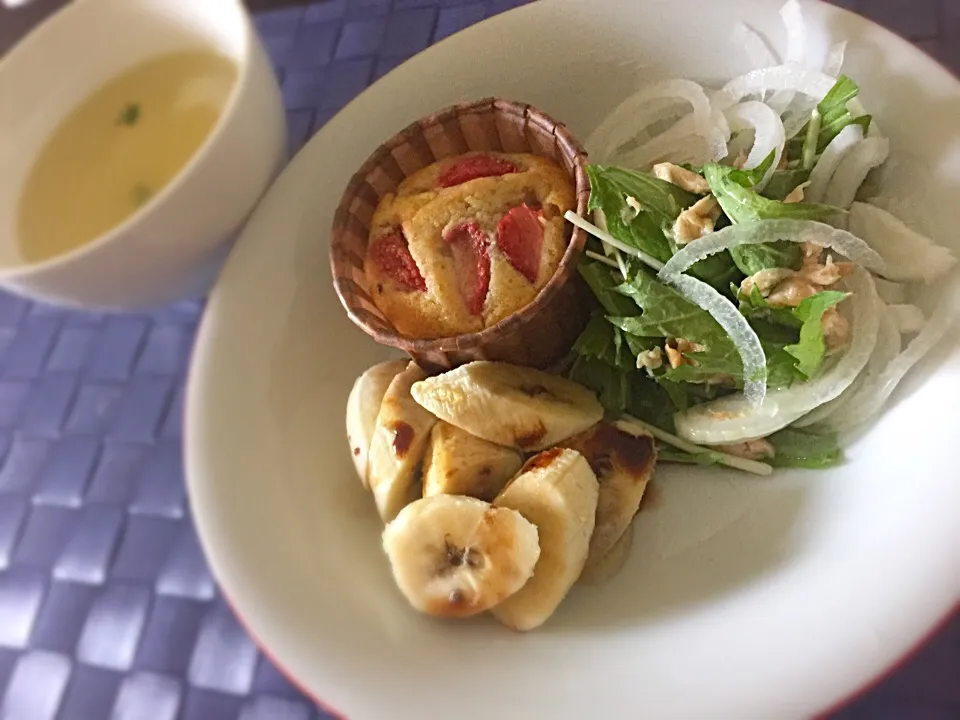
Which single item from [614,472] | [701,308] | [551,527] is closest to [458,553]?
[551,527]

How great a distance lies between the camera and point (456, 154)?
52.5 inches

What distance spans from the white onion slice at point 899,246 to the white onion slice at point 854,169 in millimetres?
20

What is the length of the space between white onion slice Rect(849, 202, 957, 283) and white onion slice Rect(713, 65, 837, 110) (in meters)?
0.16

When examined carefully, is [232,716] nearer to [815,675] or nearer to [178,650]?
[178,650]

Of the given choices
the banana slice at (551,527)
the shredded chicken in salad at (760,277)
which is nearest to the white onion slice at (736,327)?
the shredded chicken in salad at (760,277)

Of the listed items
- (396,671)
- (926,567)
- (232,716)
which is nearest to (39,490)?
(232,716)

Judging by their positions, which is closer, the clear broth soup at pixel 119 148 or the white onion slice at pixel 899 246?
the white onion slice at pixel 899 246

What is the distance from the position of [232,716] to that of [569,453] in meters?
0.54

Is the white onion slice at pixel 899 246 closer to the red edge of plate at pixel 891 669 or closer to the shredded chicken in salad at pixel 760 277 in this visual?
the shredded chicken in salad at pixel 760 277

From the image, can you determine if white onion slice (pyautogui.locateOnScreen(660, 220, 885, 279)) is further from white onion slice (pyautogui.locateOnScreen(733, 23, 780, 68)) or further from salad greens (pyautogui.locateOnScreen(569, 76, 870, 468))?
white onion slice (pyautogui.locateOnScreen(733, 23, 780, 68))

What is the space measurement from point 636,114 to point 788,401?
19.3 inches

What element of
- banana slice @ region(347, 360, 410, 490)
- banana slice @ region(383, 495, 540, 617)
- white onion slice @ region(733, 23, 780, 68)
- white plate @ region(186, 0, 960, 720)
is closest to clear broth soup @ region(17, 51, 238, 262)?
white plate @ region(186, 0, 960, 720)

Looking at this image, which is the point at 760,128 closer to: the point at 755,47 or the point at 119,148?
the point at 755,47

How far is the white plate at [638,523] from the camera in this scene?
2.86 feet
